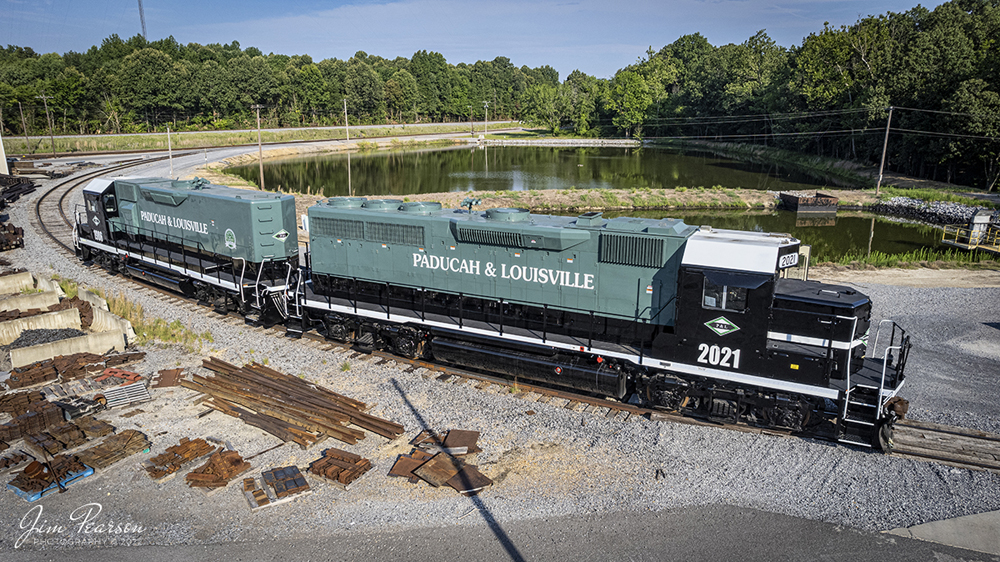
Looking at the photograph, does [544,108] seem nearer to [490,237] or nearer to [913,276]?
[913,276]

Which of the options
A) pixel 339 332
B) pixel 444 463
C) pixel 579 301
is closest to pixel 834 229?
pixel 579 301

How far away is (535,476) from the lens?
8969 mm

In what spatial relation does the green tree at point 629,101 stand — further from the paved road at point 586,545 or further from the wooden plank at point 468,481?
the paved road at point 586,545

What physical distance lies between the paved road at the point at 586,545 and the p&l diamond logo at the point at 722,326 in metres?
3.00

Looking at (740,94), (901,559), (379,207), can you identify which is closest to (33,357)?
(379,207)

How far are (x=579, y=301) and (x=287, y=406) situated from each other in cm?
598

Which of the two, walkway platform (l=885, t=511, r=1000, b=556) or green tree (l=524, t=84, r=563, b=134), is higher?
green tree (l=524, t=84, r=563, b=134)

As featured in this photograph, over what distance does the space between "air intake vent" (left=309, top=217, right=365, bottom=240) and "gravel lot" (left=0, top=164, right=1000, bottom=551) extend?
11.9 ft

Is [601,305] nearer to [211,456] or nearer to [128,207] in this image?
[211,456]

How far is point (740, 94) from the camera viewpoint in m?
87.4

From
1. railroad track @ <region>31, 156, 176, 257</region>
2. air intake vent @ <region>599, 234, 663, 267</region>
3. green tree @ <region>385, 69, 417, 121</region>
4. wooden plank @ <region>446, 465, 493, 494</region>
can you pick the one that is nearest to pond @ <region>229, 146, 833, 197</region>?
railroad track @ <region>31, 156, 176, 257</region>

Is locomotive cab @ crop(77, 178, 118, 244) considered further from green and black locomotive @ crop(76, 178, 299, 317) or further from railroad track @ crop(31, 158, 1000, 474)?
railroad track @ crop(31, 158, 1000, 474)

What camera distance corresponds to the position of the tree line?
161 feet

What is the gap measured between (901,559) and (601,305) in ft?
20.0
